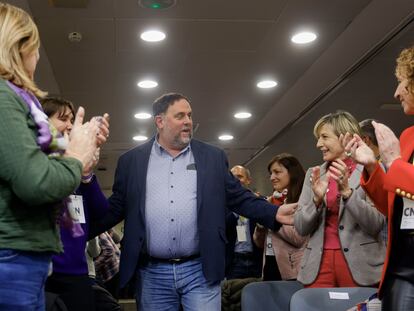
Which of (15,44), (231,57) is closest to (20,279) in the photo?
(15,44)

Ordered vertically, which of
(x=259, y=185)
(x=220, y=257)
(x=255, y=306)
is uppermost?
(x=259, y=185)

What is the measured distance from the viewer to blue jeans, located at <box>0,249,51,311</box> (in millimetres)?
1380

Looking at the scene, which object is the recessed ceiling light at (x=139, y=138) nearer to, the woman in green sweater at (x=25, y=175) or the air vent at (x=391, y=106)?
the air vent at (x=391, y=106)

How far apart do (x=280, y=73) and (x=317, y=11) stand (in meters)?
1.50

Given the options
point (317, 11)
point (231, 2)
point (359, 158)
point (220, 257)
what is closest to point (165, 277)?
point (220, 257)

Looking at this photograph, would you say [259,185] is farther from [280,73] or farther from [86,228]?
[86,228]

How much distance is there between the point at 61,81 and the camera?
6074 mm

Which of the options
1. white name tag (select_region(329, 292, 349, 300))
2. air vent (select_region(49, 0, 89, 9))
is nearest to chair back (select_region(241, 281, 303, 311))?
white name tag (select_region(329, 292, 349, 300))

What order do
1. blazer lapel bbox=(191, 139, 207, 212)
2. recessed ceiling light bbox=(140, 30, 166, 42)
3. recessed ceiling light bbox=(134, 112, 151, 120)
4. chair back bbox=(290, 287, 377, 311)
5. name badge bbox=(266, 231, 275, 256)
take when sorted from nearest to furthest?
chair back bbox=(290, 287, 377, 311)
blazer lapel bbox=(191, 139, 207, 212)
name badge bbox=(266, 231, 275, 256)
recessed ceiling light bbox=(140, 30, 166, 42)
recessed ceiling light bbox=(134, 112, 151, 120)

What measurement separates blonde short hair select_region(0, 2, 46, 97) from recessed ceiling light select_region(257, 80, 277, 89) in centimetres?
494

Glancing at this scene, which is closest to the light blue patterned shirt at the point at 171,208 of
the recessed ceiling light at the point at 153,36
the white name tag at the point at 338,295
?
the white name tag at the point at 338,295

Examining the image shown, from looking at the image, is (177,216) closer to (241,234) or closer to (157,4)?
(241,234)

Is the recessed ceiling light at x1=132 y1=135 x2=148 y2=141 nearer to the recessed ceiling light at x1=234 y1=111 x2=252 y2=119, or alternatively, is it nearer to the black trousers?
the recessed ceiling light at x1=234 y1=111 x2=252 y2=119

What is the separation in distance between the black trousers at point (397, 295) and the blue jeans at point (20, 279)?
42.6 inches
